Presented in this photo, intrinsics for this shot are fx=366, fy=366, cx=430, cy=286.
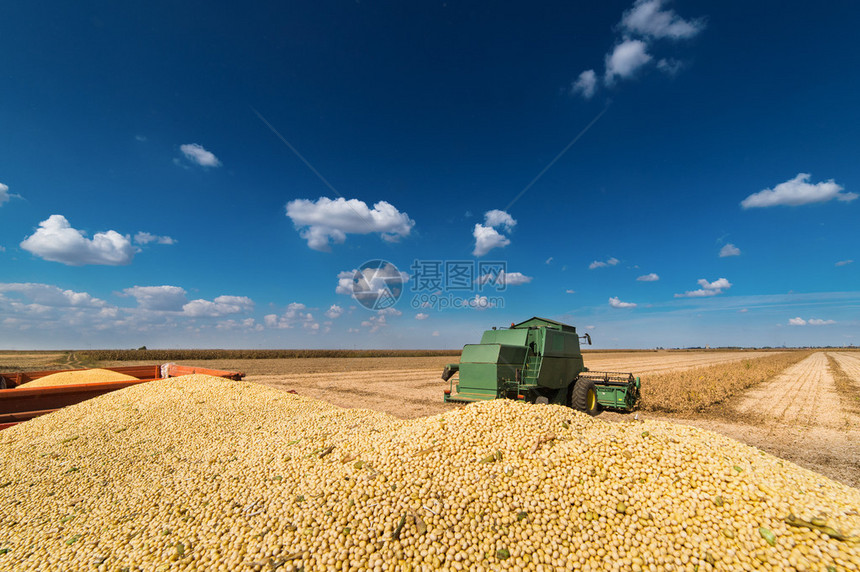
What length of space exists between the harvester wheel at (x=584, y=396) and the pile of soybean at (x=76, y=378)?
40.2ft

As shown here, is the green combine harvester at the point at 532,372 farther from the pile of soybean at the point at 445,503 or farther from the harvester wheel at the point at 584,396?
the pile of soybean at the point at 445,503

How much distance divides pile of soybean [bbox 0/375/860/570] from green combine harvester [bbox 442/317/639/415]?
231 centimetres

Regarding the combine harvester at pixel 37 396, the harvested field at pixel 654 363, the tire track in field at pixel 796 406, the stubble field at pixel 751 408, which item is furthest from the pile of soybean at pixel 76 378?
the harvested field at pixel 654 363

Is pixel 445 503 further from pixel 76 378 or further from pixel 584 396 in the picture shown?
pixel 76 378

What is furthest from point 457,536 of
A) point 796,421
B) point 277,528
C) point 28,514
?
point 796,421

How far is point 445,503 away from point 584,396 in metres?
7.50

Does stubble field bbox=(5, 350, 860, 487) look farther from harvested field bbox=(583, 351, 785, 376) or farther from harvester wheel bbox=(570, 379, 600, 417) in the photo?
harvested field bbox=(583, 351, 785, 376)

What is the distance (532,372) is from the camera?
352 inches

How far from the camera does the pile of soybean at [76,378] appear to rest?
9.66 metres

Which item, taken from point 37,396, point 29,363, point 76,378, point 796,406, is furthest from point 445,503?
point 29,363

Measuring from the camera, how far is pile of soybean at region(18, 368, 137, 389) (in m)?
9.66

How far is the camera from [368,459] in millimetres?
4855

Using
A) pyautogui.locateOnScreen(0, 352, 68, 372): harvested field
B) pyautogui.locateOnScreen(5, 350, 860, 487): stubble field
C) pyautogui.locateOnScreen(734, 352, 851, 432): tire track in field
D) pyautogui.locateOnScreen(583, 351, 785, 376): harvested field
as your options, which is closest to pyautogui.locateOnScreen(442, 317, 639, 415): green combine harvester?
pyautogui.locateOnScreen(5, 350, 860, 487): stubble field

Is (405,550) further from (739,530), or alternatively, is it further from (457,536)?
(739,530)
